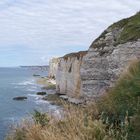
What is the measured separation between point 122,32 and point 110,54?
8.48 feet

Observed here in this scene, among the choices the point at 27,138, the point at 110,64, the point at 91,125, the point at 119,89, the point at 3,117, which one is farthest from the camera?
the point at 3,117

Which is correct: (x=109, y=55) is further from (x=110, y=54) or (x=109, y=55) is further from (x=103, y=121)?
(x=103, y=121)

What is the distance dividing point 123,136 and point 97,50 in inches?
1126

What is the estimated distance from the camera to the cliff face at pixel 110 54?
2726cm

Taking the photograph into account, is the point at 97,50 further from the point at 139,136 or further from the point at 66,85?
the point at 66,85

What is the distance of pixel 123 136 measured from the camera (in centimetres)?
902

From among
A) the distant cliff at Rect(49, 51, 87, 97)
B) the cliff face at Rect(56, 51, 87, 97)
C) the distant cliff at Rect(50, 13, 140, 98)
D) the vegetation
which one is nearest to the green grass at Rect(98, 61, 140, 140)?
the vegetation

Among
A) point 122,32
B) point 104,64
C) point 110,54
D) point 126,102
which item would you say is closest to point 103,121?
point 126,102

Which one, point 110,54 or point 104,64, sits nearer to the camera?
point 110,54

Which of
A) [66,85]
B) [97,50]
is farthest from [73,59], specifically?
[97,50]

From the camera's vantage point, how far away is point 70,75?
3076 inches

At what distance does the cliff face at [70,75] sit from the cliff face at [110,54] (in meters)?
29.5

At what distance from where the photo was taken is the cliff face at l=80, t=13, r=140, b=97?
27.3 metres

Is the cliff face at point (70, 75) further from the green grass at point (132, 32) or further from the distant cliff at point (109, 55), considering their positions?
the green grass at point (132, 32)
